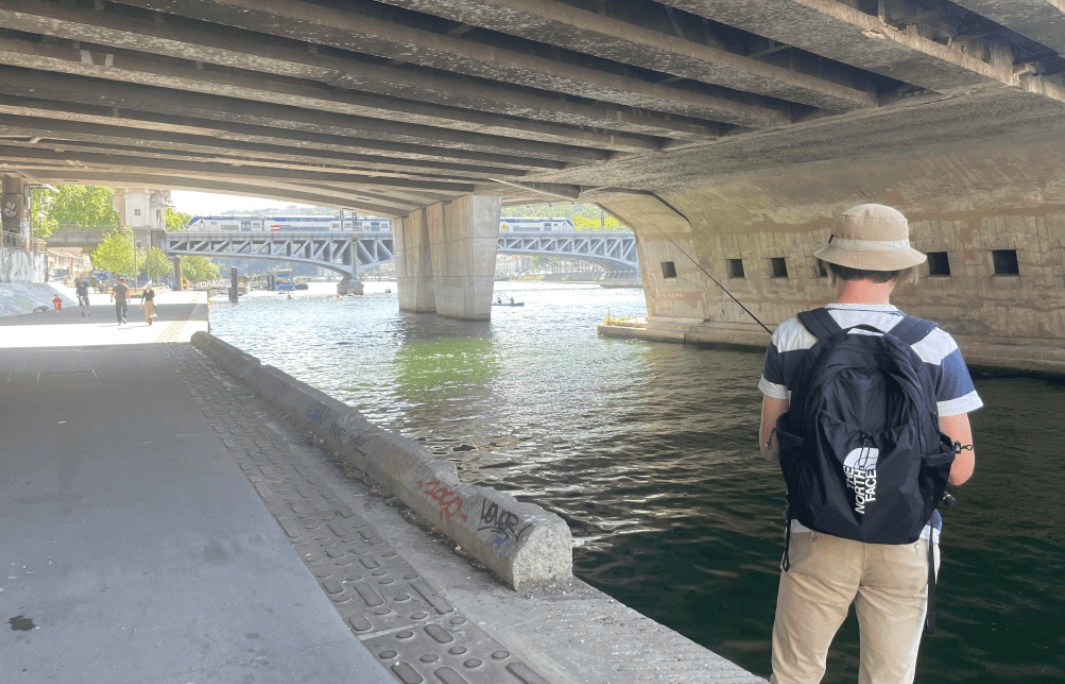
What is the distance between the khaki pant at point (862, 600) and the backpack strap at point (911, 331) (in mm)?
709

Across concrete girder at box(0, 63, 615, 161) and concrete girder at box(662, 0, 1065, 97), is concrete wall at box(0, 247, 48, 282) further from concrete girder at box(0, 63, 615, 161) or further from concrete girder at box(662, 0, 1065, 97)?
concrete girder at box(662, 0, 1065, 97)

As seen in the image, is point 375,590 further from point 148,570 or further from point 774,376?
point 774,376

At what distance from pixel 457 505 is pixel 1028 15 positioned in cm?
1087

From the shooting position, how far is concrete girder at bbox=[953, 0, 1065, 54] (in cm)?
1070

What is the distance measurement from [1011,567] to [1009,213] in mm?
14467

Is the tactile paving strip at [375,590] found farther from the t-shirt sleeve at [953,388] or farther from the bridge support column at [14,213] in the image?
the bridge support column at [14,213]

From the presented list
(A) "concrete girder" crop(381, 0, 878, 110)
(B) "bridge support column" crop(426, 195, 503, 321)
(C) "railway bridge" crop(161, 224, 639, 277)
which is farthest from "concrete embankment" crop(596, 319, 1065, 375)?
(C) "railway bridge" crop(161, 224, 639, 277)

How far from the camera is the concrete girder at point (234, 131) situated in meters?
16.3

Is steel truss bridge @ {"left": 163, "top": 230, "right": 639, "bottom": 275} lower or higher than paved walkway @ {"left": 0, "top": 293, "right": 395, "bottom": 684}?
higher

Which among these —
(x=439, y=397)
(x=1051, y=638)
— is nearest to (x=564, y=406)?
(x=439, y=397)

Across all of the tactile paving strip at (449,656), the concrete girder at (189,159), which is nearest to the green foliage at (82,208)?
the concrete girder at (189,159)

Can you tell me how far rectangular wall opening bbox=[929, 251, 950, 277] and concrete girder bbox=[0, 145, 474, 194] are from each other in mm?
16684

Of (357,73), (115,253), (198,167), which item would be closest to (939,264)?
(357,73)

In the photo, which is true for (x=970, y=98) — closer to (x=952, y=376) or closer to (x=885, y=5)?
(x=885, y=5)
